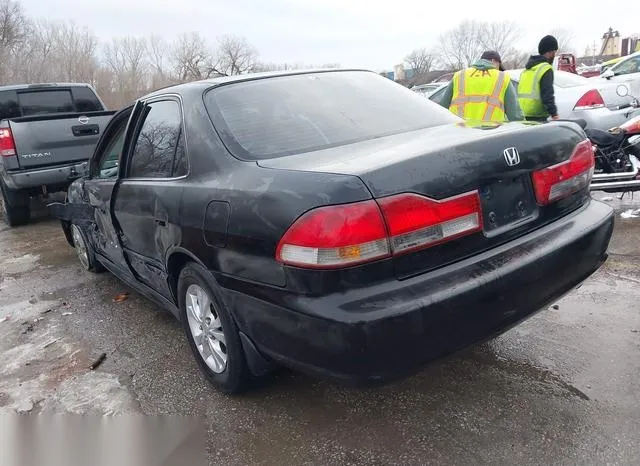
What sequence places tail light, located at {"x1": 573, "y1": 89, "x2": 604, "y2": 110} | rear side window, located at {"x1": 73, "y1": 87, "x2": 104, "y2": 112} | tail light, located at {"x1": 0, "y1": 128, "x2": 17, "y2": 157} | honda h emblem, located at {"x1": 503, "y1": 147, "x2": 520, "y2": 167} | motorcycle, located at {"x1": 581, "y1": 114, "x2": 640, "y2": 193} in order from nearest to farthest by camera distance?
honda h emblem, located at {"x1": 503, "y1": 147, "x2": 520, "y2": 167}
motorcycle, located at {"x1": 581, "y1": 114, "x2": 640, "y2": 193}
tail light, located at {"x1": 0, "y1": 128, "x2": 17, "y2": 157}
tail light, located at {"x1": 573, "y1": 89, "x2": 604, "y2": 110}
rear side window, located at {"x1": 73, "y1": 87, "x2": 104, "y2": 112}

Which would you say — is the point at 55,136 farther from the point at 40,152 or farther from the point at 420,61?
the point at 420,61

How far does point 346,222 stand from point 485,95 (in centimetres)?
345

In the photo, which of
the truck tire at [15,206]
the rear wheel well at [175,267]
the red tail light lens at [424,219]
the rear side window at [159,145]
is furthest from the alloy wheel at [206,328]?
the truck tire at [15,206]

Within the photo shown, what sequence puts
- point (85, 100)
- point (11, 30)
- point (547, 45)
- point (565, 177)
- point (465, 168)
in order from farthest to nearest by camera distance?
1. point (11, 30)
2. point (85, 100)
3. point (547, 45)
4. point (565, 177)
5. point (465, 168)

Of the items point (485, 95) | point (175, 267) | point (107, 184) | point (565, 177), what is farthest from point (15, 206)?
point (565, 177)

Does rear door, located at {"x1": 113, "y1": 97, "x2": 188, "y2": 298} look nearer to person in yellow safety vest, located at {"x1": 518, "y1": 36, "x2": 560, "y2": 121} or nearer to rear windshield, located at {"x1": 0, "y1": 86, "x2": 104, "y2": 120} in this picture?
person in yellow safety vest, located at {"x1": 518, "y1": 36, "x2": 560, "y2": 121}

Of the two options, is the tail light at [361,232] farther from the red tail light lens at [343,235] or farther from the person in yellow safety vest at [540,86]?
the person in yellow safety vest at [540,86]

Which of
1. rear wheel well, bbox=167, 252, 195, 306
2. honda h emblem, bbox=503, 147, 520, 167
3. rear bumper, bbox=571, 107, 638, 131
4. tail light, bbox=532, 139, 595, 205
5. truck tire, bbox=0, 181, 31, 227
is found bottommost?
truck tire, bbox=0, 181, 31, 227

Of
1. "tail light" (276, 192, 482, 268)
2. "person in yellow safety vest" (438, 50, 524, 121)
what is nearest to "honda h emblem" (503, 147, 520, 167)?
"tail light" (276, 192, 482, 268)

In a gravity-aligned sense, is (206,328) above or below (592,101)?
below

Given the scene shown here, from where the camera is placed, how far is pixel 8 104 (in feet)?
26.5

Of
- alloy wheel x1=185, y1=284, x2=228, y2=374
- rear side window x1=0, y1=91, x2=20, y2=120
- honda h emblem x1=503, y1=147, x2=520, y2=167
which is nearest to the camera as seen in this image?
honda h emblem x1=503, y1=147, x2=520, y2=167

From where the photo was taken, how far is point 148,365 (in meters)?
3.20

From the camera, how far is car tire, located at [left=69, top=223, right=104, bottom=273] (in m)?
4.86
